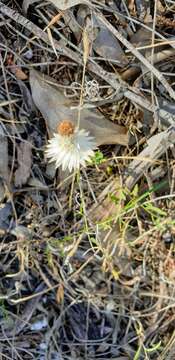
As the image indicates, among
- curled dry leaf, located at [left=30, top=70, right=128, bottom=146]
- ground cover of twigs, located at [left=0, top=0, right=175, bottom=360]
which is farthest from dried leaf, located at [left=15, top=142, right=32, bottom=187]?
curled dry leaf, located at [left=30, top=70, right=128, bottom=146]

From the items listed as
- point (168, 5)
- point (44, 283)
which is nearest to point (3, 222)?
point (44, 283)

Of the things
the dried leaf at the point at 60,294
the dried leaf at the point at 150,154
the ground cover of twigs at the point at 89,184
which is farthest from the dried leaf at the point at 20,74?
the dried leaf at the point at 60,294

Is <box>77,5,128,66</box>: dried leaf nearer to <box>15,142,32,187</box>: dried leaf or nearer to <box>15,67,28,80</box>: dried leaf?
<box>15,67,28,80</box>: dried leaf

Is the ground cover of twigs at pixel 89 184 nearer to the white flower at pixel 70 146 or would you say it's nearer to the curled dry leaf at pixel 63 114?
the curled dry leaf at pixel 63 114

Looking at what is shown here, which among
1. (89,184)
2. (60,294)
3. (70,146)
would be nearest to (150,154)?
(89,184)

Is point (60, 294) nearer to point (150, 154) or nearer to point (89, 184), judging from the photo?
point (89, 184)

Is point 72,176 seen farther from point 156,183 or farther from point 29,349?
point 29,349
